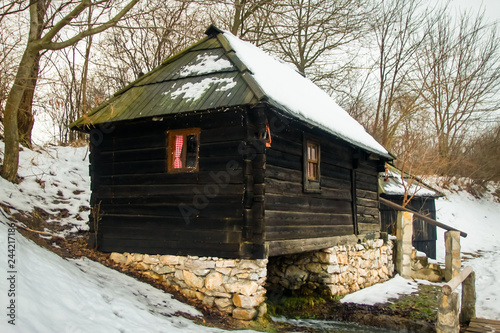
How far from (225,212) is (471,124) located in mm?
27037

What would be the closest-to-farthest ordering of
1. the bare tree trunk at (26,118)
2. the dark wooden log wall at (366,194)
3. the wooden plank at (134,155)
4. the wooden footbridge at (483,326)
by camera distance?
1. the wooden footbridge at (483,326)
2. the wooden plank at (134,155)
3. the dark wooden log wall at (366,194)
4. the bare tree trunk at (26,118)

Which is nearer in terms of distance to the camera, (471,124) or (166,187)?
Result: (166,187)

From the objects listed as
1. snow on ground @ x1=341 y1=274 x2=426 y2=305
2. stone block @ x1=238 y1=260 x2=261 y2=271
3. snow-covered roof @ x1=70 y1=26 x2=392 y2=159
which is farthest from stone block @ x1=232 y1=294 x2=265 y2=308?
snow on ground @ x1=341 y1=274 x2=426 y2=305

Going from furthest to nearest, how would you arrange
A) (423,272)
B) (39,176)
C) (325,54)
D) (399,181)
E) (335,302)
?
(325,54) → (399,181) → (423,272) → (39,176) → (335,302)

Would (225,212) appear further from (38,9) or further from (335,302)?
(38,9)

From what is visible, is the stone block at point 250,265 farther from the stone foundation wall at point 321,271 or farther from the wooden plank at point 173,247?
the stone foundation wall at point 321,271

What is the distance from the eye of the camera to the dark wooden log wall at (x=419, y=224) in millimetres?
15953

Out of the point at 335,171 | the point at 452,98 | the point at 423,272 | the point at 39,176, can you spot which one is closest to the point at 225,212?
the point at 335,171

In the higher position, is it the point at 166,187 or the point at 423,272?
the point at 166,187

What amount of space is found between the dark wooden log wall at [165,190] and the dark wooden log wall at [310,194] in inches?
26.6

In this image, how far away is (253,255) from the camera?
7.07 metres

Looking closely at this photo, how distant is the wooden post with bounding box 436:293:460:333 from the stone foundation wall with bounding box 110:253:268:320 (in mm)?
2847

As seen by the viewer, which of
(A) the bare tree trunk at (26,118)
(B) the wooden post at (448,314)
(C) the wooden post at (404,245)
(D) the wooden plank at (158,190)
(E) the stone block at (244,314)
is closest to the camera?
(B) the wooden post at (448,314)

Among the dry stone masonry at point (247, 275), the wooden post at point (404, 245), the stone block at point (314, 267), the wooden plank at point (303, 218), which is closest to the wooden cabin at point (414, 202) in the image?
the wooden post at point (404, 245)
